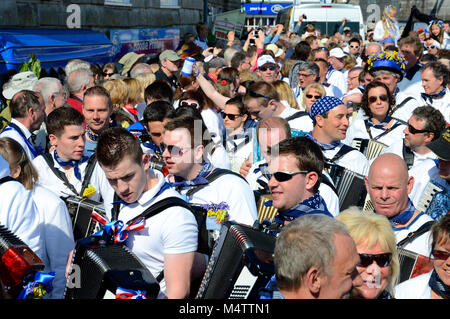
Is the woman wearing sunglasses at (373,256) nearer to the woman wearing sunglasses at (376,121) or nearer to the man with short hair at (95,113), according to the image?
the woman wearing sunglasses at (376,121)

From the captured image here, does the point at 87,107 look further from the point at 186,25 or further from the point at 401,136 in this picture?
the point at 186,25

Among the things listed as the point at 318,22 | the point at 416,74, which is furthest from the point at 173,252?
the point at 318,22

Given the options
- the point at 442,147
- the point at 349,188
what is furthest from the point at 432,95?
the point at 349,188

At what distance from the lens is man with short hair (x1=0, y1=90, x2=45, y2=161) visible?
20.5ft

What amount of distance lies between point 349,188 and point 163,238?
226 cm

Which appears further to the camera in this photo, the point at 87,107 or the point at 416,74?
the point at 416,74

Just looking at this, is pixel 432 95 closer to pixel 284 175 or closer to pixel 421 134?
pixel 421 134

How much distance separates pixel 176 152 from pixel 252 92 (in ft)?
9.27

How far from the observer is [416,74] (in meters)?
10.1

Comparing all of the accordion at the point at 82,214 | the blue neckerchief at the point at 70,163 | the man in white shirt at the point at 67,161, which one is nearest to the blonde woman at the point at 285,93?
the man in white shirt at the point at 67,161

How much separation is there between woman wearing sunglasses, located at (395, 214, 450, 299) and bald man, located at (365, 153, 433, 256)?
0.66 meters

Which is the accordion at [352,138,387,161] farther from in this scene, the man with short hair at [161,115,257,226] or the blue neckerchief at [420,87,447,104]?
the man with short hair at [161,115,257,226]

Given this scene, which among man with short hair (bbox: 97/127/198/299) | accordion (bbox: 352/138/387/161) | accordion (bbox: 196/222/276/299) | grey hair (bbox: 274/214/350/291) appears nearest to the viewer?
grey hair (bbox: 274/214/350/291)

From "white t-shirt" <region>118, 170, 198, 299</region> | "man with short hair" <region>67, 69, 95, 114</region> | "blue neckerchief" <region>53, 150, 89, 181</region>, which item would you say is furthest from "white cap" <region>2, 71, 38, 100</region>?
"white t-shirt" <region>118, 170, 198, 299</region>
